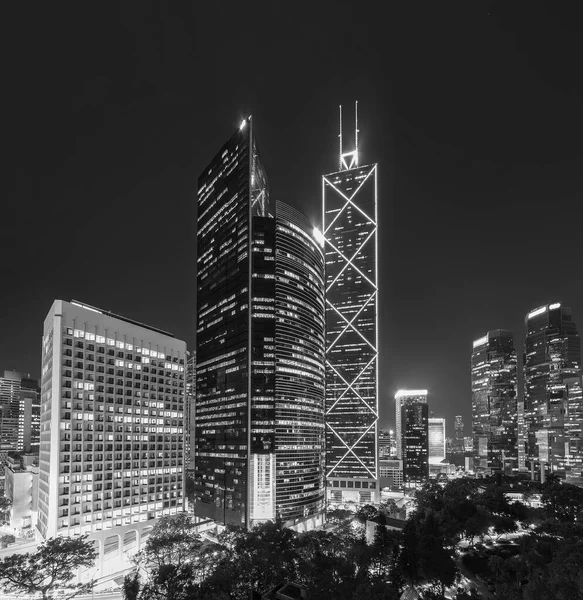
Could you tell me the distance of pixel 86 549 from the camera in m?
53.8

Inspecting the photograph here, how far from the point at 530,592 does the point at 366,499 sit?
453 feet

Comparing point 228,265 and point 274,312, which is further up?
point 228,265

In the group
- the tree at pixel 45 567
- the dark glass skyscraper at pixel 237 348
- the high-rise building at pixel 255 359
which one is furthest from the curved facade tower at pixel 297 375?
the tree at pixel 45 567

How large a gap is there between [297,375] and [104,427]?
53032mm

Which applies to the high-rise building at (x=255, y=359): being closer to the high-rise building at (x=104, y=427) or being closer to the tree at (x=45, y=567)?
the high-rise building at (x=104, y=427)

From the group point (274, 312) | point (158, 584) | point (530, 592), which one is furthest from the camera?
point (274, 312)

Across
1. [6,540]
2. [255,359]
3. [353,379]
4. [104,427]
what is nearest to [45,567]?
[104,427]

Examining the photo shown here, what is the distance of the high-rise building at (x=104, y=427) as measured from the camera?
234 feet

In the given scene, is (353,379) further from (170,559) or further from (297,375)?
(170,559)

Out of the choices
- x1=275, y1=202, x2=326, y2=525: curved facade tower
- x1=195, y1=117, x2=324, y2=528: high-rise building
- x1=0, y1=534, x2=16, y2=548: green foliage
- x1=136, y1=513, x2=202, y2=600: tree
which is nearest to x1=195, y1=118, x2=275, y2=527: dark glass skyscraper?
x1=195, y1=117, x2=324, y2=528: high-rise building

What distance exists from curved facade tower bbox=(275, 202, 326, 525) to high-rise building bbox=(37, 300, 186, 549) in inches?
1095

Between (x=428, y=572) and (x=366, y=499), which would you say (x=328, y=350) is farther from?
(x=428, y=572)

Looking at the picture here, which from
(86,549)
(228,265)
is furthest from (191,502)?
(86,549)

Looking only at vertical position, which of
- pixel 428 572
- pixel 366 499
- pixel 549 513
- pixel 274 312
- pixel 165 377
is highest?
pixel 274 312
